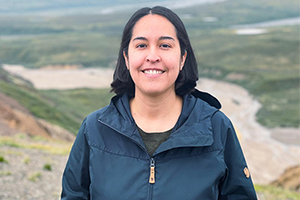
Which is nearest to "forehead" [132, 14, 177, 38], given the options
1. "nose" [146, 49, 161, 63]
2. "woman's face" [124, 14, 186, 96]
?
"woman's face" [124, 14, 186, 96]

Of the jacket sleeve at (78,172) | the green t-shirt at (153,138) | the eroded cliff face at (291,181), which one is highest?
the green t-shirt at (153,138)

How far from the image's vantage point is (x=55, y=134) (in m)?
20.7

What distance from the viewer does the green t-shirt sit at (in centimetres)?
278

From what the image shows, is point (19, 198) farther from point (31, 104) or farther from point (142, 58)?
point (31, 104)

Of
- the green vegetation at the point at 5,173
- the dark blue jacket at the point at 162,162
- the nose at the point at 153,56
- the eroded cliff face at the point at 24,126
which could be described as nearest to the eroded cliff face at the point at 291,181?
the green vegetation at the point at 5,173

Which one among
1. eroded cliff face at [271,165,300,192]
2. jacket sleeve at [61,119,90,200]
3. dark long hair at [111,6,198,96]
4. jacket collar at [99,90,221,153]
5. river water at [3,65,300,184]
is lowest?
river water at [3,65,300,184]

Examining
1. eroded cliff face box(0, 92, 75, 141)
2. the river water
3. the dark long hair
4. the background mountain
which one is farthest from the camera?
the river water

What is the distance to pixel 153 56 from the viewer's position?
109 inches

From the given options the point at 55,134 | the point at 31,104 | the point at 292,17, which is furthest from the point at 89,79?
the point at 292,17

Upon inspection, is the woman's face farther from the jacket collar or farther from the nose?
the jacket collar

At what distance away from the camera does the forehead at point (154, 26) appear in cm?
282

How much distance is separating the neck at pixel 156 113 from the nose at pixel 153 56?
0.97 feet

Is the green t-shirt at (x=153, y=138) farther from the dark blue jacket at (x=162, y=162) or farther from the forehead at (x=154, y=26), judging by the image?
the forehead at (x=154, y=26)

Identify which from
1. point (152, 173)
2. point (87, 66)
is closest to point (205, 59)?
point (87, 66)
